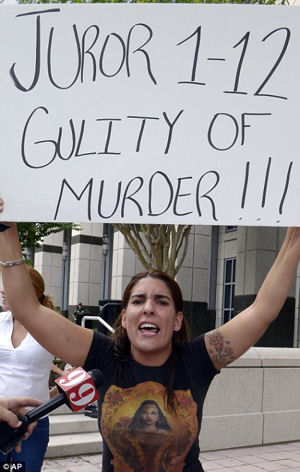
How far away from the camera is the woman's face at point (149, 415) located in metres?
2.10

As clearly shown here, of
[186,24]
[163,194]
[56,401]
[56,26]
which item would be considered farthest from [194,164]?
[56,401]

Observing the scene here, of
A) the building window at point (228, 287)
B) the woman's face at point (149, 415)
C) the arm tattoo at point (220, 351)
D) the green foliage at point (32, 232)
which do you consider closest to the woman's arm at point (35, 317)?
the woman's face at point (149, 415)

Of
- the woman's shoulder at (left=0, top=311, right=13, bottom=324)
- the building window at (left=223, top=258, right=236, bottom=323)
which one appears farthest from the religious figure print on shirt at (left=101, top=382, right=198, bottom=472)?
the building window at (left=223, top=258, right=236, bottom=323)

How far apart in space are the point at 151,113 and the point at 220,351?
956mm

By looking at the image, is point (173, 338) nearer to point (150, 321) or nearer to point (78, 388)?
point (150, 321)

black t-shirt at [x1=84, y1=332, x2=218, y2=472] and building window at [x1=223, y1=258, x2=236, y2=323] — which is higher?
black t-shirt at [x1=84, y1=332, x2=218, y2=472]

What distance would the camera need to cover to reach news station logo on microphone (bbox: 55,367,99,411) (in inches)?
62.0

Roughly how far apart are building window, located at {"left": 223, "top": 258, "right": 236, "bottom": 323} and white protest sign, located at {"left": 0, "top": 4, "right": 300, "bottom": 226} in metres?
17.6

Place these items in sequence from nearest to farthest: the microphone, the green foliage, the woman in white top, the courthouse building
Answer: the microphone → the woman in white top → the courthouse building → the green foliage

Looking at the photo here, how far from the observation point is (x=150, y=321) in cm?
217

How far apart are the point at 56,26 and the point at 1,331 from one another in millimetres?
1885

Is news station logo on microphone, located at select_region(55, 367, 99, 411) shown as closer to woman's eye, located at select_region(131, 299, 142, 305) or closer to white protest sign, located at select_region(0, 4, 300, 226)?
woman's eye, located at select_region(131, 299, 142, 305)

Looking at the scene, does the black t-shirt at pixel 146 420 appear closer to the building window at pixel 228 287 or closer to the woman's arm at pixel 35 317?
the woman's arm at pixel 35 317

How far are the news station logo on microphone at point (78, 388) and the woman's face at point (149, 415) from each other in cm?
52
